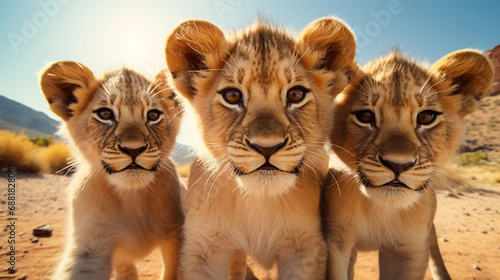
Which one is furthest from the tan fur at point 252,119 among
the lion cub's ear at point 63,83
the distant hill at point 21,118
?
the distant hill at point 21,118

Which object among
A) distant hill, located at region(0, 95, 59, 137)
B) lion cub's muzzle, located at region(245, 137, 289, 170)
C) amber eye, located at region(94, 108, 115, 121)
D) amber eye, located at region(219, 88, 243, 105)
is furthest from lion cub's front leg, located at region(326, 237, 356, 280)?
distant hill, located at region(0, 95, 59, 137)

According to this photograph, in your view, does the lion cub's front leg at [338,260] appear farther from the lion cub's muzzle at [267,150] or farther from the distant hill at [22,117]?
the distant hill at [22,117]

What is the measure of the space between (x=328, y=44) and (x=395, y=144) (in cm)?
91

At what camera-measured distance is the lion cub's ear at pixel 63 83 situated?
110 inches

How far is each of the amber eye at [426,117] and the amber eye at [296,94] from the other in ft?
2.96

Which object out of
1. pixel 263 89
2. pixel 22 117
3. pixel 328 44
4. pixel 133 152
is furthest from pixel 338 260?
pixel 22 117

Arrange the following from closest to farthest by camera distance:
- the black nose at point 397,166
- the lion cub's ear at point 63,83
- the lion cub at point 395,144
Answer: the black nose at point 397,166 → the lion cub at point 395,144 → the lion cub's ear at point 63,83

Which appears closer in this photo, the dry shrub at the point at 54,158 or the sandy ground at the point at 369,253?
the sandy ground at the point at 369,253

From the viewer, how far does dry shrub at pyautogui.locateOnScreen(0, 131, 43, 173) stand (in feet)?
35.5

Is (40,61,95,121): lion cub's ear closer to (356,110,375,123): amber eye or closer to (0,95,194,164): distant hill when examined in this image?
(356,110,375,123): amber eye

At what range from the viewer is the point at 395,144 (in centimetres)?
204

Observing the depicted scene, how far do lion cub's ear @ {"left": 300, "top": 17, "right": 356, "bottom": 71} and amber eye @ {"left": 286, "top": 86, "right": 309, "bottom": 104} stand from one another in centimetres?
27

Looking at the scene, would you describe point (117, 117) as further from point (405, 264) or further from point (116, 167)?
point (405, 264)

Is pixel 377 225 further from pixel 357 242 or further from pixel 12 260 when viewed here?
pixel 12 260
